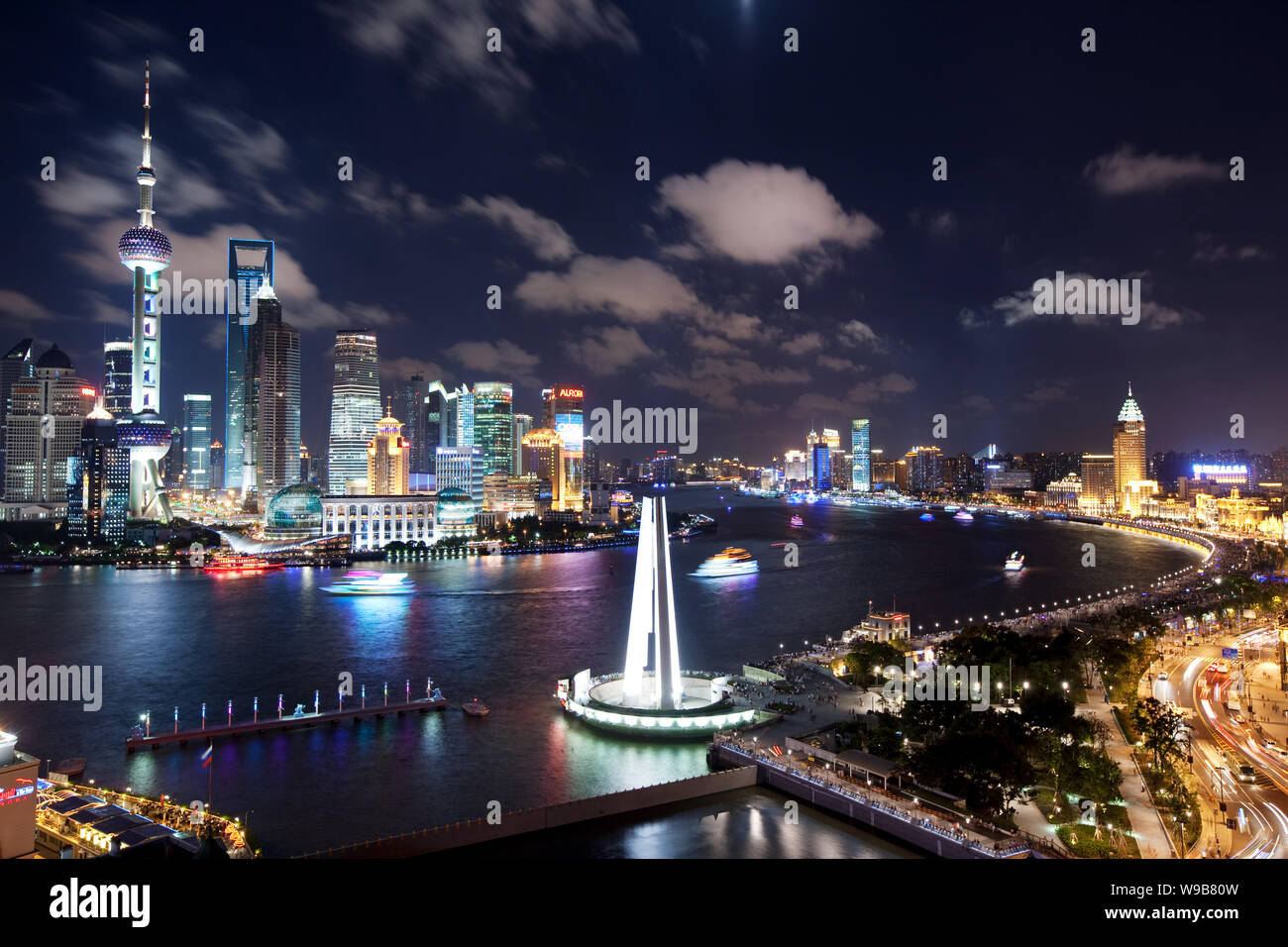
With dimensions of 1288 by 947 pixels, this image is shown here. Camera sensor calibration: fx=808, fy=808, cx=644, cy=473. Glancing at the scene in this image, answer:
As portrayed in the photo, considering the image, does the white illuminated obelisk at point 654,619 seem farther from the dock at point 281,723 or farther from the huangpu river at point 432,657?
the dock at point 281,723

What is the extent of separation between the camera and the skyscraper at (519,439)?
8850 centimetres

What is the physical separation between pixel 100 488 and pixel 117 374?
29499mm

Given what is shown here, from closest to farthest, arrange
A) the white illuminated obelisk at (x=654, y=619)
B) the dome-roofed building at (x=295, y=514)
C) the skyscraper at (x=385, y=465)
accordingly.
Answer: the white illuminated obelisk at (x=654, y=619) → the dome-roofed building at (x=295, y=514) → the skyscraper at (x=385, y=465)

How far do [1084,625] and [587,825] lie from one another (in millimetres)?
17508

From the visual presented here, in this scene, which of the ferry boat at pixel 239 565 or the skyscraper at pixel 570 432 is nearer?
the ferry boat at pixel 239 565

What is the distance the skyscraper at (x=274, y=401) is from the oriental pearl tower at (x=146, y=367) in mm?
41954

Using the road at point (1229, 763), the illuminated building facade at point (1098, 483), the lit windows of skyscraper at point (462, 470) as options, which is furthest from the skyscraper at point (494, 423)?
the road at point (1229, 763)

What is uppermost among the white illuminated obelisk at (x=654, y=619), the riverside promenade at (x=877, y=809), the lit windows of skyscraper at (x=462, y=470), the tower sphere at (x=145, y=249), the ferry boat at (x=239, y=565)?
the tower sphere at (x=145, y=249)

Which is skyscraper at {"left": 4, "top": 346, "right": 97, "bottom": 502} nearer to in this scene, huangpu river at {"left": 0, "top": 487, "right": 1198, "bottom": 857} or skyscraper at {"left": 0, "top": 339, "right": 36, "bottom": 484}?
skyscraper at {"left": 0, "top": 339, "right": 36, "bottom": 484}

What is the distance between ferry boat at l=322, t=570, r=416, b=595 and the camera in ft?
111

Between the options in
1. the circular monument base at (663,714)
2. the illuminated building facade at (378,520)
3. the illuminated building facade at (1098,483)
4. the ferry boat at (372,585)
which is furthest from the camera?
the illuminated building facade at (1098,483)
